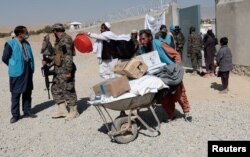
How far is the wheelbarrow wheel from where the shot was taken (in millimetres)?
5582

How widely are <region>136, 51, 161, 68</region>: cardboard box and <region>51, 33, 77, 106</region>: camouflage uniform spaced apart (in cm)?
168

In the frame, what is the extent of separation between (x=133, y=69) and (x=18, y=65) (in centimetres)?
273

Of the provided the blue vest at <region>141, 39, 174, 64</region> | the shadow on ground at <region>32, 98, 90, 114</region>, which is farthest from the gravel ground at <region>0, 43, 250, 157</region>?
the blue vest at <region>141, 39, 174, 64</region>

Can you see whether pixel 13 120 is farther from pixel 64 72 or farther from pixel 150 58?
pixel 150 58

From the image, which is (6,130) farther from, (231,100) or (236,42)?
(236,42)

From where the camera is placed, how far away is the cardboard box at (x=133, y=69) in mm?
5596

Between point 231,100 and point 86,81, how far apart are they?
573 cm

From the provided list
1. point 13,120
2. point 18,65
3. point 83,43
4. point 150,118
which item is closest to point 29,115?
point 13,120

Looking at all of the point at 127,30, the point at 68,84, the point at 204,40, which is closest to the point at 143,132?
the point at 68,84

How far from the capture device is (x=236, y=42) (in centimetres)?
1050

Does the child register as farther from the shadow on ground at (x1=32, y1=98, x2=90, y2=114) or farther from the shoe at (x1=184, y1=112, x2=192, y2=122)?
the shadow on ground at (x1=32, y1=98, x2=90, y2=114)

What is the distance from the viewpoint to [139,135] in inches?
231

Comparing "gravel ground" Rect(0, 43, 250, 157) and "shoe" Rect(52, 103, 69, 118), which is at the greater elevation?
"shoe" Rect(52, 103, 69, 118)

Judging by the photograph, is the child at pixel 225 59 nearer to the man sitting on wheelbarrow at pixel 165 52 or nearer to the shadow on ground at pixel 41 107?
the man sitting on wheelbarrow at pixel 165 52
